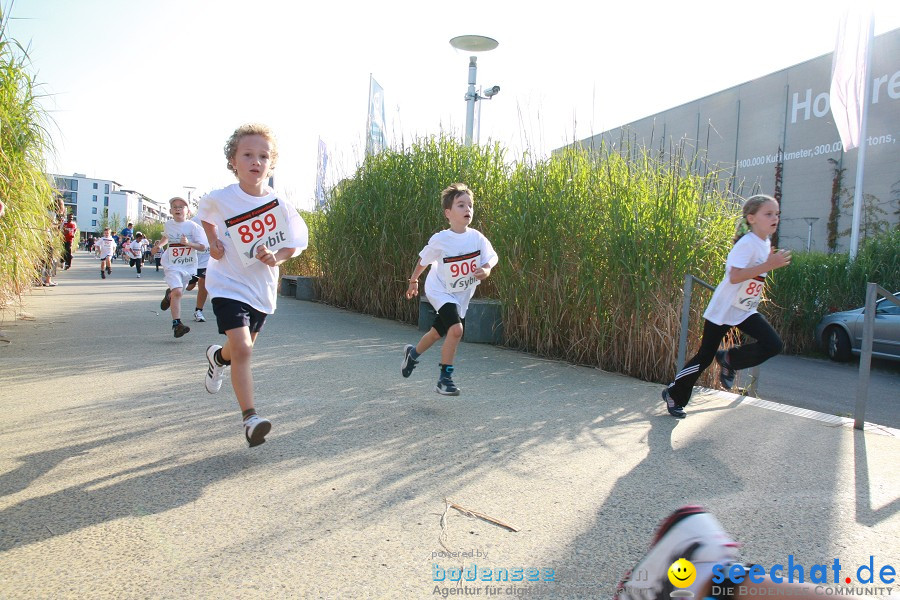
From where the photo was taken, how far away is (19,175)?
251 inches

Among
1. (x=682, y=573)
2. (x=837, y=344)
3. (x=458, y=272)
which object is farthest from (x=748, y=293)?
(x=837, y=344)

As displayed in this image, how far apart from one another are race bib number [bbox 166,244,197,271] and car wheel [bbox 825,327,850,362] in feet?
36.5

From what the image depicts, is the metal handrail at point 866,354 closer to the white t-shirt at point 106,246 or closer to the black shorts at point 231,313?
the black shorts at point 231,313

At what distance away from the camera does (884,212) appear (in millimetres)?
20422

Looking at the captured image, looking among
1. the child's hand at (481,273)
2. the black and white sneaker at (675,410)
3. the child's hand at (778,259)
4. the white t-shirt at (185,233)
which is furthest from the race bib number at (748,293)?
the white t-shirt at (185,233)

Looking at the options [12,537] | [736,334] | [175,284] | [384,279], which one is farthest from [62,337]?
[736,334]

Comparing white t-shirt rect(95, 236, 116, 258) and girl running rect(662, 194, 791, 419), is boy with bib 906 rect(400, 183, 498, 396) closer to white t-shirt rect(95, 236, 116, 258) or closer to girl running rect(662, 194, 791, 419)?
girl running rect(662, 194, 791, 419)

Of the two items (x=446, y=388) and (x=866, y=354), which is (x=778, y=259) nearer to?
(x=866, y=354)

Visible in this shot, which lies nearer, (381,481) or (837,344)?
(381,481)

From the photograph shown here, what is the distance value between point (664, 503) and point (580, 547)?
0.67 metres

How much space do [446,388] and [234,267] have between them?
1852 mm

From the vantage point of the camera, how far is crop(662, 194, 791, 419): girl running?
176 inches

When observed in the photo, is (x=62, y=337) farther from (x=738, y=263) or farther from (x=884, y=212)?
(x=884, y=212)

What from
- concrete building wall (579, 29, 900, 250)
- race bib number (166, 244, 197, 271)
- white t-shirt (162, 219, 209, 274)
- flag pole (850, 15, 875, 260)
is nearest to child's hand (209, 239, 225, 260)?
race bib number (166, 244, 197, 271)
